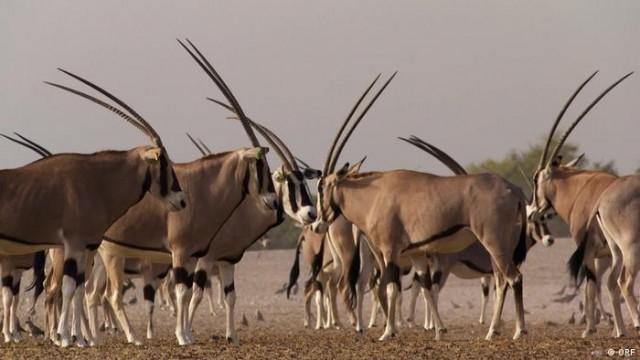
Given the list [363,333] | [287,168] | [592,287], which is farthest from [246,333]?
[592,287]

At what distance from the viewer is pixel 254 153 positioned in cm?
1397

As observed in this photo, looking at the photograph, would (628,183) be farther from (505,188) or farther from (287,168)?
(287,168)

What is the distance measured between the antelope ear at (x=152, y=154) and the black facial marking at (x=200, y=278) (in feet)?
5.14

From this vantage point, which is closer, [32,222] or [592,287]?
[32,222]

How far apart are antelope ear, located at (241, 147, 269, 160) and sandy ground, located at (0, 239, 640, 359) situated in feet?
6.25

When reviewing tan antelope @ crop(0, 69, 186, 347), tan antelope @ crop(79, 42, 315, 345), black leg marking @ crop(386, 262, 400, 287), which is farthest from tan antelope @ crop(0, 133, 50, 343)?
black leg marking @ crop(386, 262, 400, 287)

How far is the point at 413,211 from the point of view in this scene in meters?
14.7

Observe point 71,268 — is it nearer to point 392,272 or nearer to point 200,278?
→ point 200,278

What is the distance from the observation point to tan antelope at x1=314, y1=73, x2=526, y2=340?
14.2 metres

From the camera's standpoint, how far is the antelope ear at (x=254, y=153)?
13945 millimetres

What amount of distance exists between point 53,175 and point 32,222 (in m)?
Answer: 0.54

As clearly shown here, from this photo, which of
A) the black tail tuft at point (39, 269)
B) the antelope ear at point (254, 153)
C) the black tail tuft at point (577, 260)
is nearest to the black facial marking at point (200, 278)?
the antelope ear at point (254, 153)

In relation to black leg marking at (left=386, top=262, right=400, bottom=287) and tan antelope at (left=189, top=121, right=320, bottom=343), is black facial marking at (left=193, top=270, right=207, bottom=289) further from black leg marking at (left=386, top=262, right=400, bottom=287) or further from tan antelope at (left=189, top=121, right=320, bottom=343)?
black leg marking at (left=386, top=262, right=400, bottom=287)

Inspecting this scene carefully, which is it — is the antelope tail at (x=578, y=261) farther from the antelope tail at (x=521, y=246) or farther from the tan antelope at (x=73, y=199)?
the tan antelope at (x=73, y=199)
